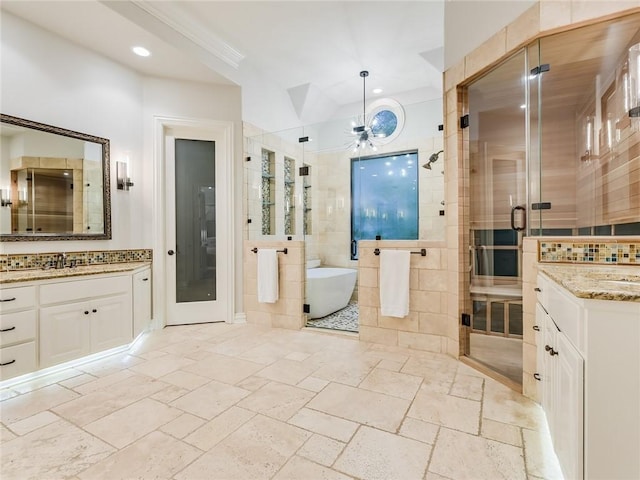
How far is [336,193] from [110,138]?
258 cm

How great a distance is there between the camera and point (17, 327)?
224 cm

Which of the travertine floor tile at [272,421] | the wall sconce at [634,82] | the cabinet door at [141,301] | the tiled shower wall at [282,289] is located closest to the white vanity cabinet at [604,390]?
the travertine floor tile at [272,421]

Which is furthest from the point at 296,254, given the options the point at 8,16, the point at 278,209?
the point at 8,16

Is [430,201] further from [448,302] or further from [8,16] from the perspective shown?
[8,16]

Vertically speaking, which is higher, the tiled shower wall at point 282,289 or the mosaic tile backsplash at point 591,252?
the mosaic tile backsplash at point 591,252

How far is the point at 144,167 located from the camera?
3.56 m

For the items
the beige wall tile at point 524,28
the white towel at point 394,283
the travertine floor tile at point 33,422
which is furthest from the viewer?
the white towel at point 394,283

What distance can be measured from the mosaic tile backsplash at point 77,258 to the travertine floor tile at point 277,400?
2175 millimetres

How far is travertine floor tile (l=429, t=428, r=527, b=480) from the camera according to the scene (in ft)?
4.61

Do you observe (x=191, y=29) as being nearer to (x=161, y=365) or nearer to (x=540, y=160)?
(x=161, y=365)

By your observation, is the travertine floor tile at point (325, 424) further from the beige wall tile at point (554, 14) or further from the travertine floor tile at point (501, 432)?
the beige wall tile at point (554, 14)

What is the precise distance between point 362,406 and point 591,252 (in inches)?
64.3

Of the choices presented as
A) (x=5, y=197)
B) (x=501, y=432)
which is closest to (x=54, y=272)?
(x=5, y=197)

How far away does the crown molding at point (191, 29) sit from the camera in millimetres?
2793
